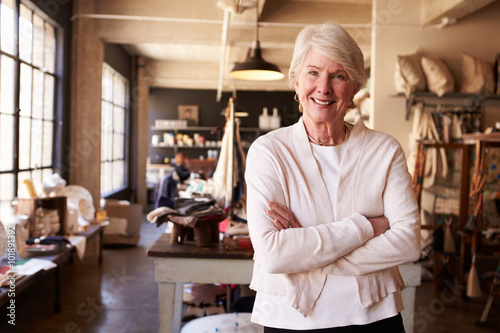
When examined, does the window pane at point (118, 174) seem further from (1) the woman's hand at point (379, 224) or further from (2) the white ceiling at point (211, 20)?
(1) the woman's hand at point (379, 224)

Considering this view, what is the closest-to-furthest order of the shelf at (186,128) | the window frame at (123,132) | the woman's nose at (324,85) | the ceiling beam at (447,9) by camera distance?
the woman's nose at (324,85) < the ceiling beam at (447,9) < the window frame at (123,132) < the shelf at (186,128)

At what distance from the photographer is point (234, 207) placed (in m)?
4.24

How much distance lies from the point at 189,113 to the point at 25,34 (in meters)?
9.13

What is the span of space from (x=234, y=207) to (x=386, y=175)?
272 centimetres

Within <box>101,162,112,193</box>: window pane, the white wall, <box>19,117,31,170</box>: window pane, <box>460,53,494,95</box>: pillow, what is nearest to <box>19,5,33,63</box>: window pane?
<box>19,117,31,170</box>: window pane

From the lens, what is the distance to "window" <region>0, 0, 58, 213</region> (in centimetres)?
479

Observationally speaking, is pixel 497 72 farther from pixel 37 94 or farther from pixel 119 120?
pixel 119 120

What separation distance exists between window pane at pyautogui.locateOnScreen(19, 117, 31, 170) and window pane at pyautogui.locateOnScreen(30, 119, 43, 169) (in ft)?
0.40

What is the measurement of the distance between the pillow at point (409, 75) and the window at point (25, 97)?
4246 mm

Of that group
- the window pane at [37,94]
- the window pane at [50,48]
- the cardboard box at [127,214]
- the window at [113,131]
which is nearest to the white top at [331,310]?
the window pane at [37,94]

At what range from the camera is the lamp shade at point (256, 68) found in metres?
4.64

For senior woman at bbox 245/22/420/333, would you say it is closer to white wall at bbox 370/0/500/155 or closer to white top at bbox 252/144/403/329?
white top at bbox 252/144/403/329

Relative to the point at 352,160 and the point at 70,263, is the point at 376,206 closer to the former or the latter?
the point at 352,160

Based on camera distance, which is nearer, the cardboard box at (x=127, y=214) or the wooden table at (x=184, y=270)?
the wooden table at (x=184, y=270)
